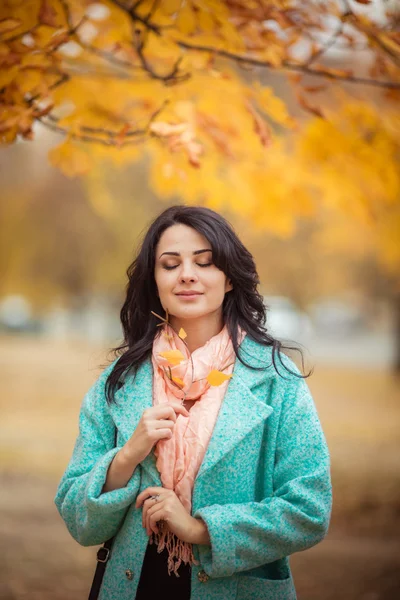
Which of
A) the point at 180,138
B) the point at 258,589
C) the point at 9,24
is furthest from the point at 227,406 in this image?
the point at 9,24

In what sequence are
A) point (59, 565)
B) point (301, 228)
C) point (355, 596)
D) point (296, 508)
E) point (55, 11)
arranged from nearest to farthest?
point (296, 508) → point (55, 11) → point (355, 596) → point (59, 565) → point (301, 228)

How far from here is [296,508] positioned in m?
1.90

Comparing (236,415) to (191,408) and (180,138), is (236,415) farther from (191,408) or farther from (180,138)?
(180,138)

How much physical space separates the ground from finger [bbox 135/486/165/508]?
769mm

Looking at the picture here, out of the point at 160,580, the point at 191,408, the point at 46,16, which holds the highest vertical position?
the point at 46,16

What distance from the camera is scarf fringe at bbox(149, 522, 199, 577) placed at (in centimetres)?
196

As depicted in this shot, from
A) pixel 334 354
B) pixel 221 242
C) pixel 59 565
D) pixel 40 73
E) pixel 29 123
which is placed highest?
pixel 334 354

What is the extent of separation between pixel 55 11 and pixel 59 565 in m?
3.77

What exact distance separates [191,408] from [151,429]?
0.71 ft

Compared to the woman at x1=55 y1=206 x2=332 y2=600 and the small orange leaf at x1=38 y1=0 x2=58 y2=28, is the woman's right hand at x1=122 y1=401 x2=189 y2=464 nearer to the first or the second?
the woman at x1=55 y1=206 x2=332 y2=600

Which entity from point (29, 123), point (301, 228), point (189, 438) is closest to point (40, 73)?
point (29, 123)

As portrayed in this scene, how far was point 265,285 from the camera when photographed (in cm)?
1712

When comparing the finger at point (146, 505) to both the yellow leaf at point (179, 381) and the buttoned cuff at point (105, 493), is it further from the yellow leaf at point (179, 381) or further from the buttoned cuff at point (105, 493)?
the yellow leaf at point (179, 381)

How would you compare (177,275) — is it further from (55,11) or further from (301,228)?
(301,228)
